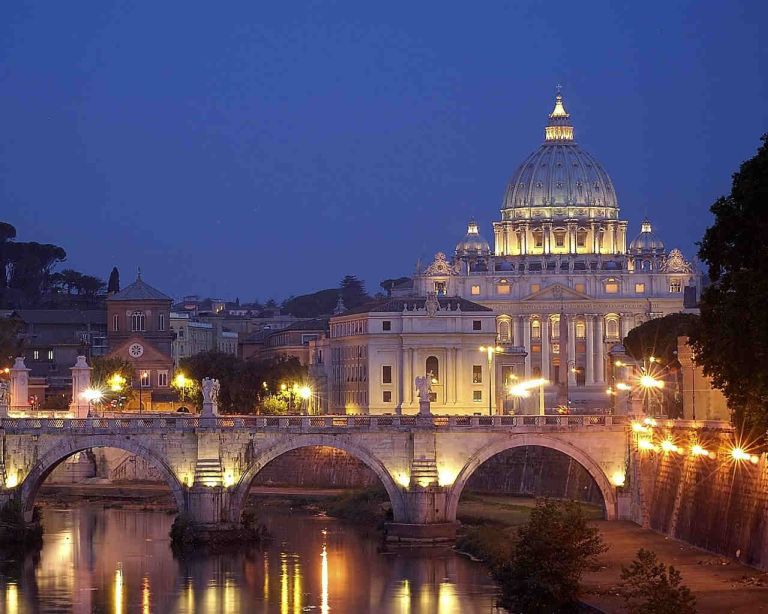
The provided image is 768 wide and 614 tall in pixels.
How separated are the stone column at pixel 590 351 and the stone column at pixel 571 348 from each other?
1.07 metres

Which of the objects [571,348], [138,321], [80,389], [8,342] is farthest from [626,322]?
[80,389]

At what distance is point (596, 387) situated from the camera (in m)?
174

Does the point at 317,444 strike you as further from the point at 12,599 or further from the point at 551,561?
the point at 551,561

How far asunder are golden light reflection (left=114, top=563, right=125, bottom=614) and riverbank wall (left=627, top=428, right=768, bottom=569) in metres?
15.9

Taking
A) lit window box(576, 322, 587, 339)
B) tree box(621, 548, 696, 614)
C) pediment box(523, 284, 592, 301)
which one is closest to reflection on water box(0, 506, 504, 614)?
tree box(621, 548, 696, 614)

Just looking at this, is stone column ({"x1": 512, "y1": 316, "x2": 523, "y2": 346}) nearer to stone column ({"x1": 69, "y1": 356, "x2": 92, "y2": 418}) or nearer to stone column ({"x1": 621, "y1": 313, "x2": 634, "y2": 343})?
stone column ({"x1": 621, "y1": 313, "x2": 634, "y2": 343})

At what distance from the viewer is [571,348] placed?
589ft

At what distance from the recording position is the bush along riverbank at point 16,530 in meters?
72.3

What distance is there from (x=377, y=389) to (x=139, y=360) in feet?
48.6

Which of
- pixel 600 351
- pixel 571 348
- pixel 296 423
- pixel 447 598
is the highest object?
pixel 571 348

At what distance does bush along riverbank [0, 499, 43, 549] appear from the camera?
72.3 m

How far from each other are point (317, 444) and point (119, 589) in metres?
12.4

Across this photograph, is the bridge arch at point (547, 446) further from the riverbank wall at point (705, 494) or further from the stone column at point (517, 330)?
the stone column at point (517, 330)

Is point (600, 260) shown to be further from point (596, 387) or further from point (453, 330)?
point (453, 330)
